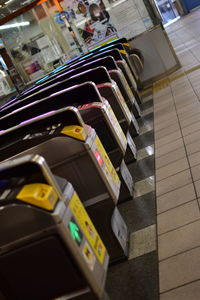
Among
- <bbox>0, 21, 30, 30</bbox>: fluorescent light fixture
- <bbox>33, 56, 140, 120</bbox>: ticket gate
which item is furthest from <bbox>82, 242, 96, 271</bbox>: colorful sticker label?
<bbox>0, 21, 30, 30</bbox>: fluorescent light fixture

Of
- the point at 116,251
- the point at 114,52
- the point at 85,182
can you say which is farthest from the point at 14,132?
the point at 114,52

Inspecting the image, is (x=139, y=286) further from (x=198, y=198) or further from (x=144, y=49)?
(x=144, y=49)

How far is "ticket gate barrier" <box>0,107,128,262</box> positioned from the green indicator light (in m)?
0.86

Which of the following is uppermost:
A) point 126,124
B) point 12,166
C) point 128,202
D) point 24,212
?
point 12,166

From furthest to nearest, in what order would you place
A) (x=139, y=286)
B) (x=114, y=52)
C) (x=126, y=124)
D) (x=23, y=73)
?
(x=23, y=73) → (x=114, y=52) → (x=126, y=124) → (x=139, y=286)

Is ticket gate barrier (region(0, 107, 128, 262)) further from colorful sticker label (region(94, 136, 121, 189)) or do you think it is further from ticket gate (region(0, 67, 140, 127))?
ticket gate (region(0, 67, 140, 127))

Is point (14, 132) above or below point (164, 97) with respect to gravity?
above

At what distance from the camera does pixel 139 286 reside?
2961mm

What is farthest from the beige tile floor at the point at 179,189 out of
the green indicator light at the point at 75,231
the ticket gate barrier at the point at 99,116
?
the green indicator light at the point at 75,231

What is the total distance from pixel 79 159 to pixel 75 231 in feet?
3.10

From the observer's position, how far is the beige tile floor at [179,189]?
9.50ft

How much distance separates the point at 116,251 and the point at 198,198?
80 cm

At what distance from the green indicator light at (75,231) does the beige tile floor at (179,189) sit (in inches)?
32.3

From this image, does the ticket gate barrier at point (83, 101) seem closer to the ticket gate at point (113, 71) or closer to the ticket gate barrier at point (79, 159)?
the ticket gate barrier at point (79, 159)
